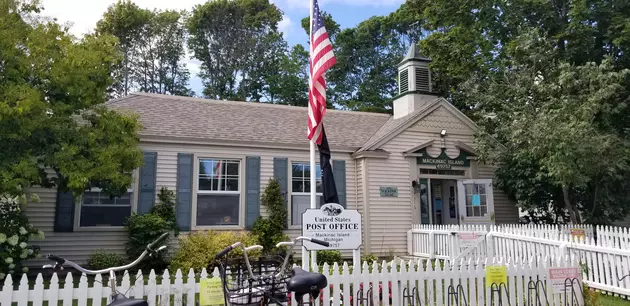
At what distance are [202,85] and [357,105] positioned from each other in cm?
1234

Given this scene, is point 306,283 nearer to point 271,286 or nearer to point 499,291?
point 271,286

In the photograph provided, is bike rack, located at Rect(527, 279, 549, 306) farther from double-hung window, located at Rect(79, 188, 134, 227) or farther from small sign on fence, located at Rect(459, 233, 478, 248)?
double-hung window, located at Rect(79, 188, 134, 227)

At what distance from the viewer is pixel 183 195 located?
1100cm

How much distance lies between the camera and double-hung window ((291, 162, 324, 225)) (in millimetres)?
12047

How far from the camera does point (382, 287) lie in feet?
18.0

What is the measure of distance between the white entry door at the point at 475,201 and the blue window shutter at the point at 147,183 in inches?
325

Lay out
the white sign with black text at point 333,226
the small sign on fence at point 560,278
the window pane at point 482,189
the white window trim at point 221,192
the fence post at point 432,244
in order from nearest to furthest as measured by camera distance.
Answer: the white sign with black text at point 333,226
the small sign on fence at point 560,278
the white window trim at point 221,192
the fence post at point 432,244
the window pane at point 482,189

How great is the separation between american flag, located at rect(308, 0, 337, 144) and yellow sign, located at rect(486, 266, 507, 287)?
2.96 m

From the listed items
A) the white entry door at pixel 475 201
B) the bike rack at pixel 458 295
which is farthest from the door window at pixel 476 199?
the bike rack at pixel 458 295

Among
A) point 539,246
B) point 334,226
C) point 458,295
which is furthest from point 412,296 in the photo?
point 539,246

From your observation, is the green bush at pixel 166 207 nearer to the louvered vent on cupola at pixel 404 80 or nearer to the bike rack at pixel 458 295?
the bike rack at pixel 458 295

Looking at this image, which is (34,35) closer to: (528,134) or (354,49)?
(528,134)

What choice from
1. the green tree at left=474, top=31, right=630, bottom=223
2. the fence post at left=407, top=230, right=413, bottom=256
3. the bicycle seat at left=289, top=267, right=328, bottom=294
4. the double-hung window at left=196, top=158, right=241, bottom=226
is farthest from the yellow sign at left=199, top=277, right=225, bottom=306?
the fence post at left=407, top=230, right=413, bottom=256

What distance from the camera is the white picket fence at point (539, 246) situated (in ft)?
24.5
